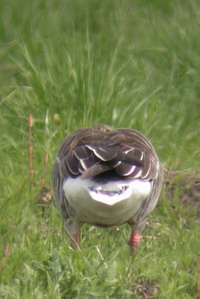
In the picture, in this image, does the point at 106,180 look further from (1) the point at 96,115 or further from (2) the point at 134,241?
(1) the point at 96,115

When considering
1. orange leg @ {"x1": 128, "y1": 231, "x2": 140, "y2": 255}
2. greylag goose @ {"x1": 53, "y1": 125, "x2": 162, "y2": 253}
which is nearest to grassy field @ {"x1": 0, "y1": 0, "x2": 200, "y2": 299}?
orange leg @ {"x1": 128, "y1": 231, "x2": 140, "y2": 255}

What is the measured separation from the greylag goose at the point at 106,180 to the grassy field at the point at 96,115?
18 centimetres

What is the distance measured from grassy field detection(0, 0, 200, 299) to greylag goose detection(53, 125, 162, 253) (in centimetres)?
18

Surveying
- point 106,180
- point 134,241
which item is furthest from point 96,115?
point 106,180

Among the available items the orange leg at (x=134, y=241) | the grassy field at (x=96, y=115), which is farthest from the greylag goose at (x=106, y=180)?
the grassy field at (x=96, y=115)

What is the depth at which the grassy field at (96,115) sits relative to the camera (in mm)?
6805

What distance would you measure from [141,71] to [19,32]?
4.60 feet

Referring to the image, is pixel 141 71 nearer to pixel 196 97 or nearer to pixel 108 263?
pixel 196 97

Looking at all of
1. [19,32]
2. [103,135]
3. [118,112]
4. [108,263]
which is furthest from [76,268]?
[19,32]

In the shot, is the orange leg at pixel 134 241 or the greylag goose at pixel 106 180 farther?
the orange leg at pixel 134 241

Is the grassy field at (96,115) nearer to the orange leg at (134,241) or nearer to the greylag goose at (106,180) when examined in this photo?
the orange leg at (134,241)

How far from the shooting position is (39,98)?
403 inches

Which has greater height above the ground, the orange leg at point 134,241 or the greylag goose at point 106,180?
the greylag goose at point 106,180

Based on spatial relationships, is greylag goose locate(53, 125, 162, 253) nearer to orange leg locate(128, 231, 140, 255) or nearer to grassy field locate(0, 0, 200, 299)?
orange leg locate(128, 231, 140, 255)
